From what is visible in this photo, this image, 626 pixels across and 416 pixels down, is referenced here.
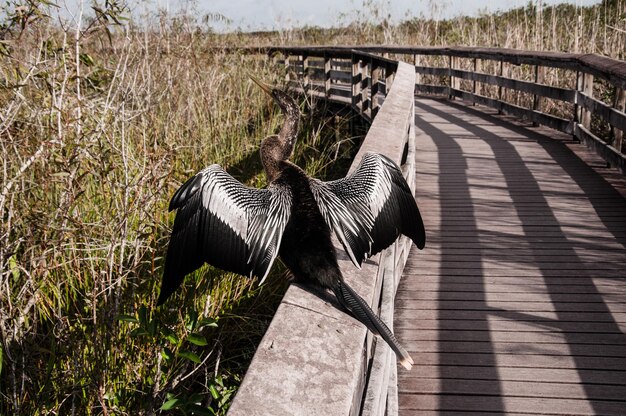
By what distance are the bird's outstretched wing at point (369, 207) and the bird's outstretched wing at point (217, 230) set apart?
21 cm

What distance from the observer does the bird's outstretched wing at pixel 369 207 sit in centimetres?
290

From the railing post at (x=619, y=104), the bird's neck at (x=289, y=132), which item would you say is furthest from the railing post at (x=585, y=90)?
the bird's neck at (x=289, y=132)

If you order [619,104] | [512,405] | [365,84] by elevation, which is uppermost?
[619,104]

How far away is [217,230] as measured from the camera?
299cm

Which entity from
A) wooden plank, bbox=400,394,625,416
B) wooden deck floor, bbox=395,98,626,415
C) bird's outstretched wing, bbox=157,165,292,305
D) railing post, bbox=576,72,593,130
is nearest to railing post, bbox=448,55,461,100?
railing post, bbox=576,72,593,130

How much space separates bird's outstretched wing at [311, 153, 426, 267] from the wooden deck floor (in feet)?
2.37

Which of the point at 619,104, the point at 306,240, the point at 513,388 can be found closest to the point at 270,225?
the point at 306,240

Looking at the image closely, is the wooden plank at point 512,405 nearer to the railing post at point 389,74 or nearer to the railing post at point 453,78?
the railing post at point 389,74

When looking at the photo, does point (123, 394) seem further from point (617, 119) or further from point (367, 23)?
point (367, 23)

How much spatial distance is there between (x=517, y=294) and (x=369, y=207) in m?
1.76

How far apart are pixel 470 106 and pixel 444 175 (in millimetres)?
7553

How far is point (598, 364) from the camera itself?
3.65 m

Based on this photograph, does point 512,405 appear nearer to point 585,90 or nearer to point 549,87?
point 585,90

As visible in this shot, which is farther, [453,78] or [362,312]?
[453,78]
